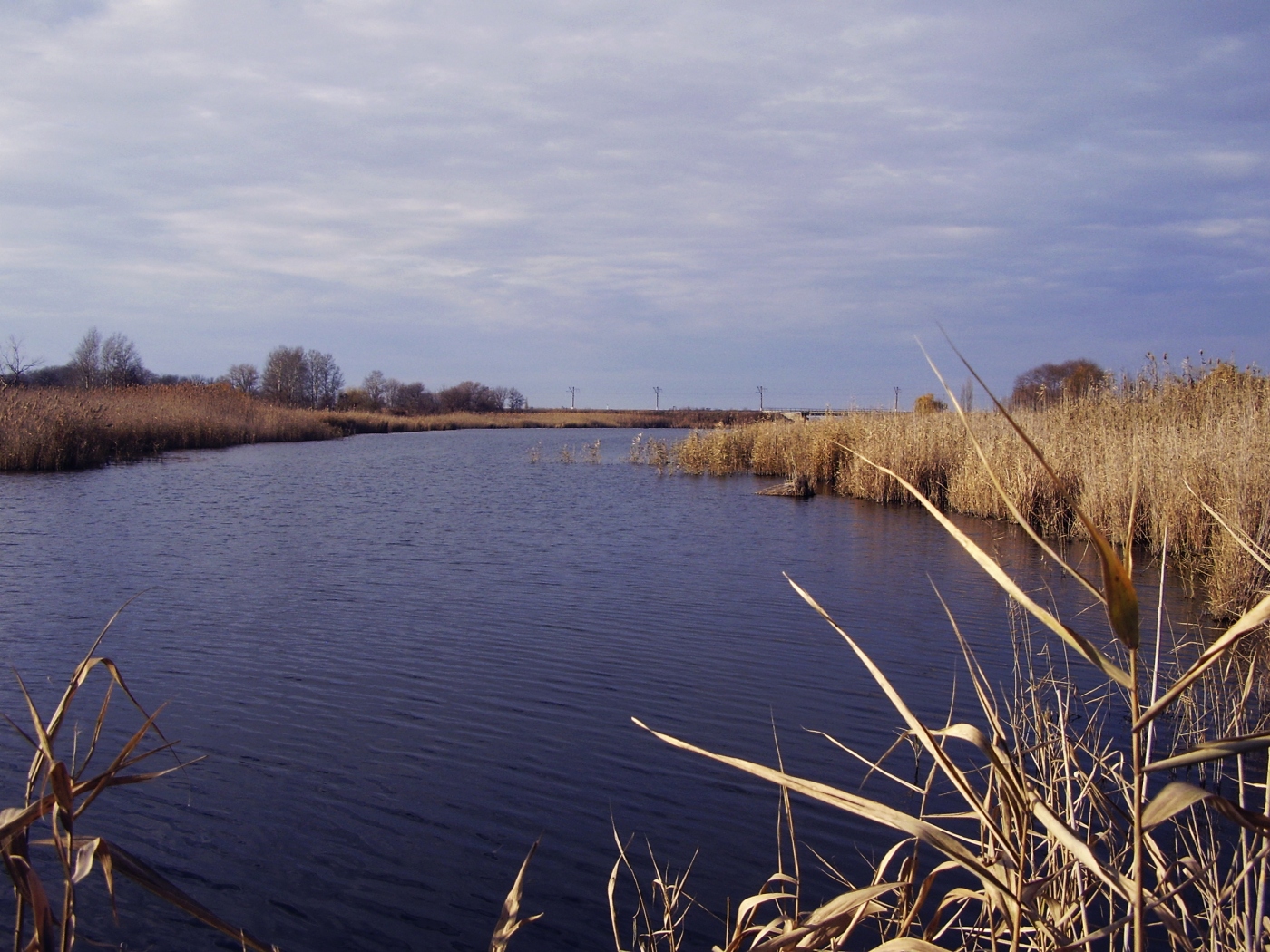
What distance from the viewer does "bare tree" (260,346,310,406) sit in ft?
198

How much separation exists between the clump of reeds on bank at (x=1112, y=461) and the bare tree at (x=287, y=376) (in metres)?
46.3

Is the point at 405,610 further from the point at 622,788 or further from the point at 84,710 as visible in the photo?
the point at 622,788

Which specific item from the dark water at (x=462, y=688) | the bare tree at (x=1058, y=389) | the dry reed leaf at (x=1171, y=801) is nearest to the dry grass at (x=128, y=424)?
the dark water at (x=462, y=688)

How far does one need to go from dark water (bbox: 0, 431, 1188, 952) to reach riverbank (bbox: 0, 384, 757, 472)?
28.2 feet

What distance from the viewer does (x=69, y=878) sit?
1212 millimetres

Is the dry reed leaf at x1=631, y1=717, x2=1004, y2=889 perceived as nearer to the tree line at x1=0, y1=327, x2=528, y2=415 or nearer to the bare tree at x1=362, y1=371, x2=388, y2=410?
the tree line at x1=0, y1=327, x2=528, y2=415

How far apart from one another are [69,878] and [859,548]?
35.3 feet

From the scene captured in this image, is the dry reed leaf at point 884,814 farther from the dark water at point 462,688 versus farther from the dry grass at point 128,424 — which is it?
the dry grass at point 128,424

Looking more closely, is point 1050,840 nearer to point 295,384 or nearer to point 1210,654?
point 1210,654

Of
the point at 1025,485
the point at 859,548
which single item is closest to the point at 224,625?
the point at 859,548

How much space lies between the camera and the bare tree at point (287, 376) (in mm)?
60438

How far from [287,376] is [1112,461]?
58.5 meters

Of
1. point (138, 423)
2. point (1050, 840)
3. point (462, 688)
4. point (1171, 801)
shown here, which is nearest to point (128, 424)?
point (138, 423)

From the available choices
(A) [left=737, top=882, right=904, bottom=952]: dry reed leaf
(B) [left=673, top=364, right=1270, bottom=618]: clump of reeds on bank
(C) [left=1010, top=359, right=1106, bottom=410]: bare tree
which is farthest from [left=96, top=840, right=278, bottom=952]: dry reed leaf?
(C) [left=1010, top=359, right=1106, bottom=410]: bare tree
